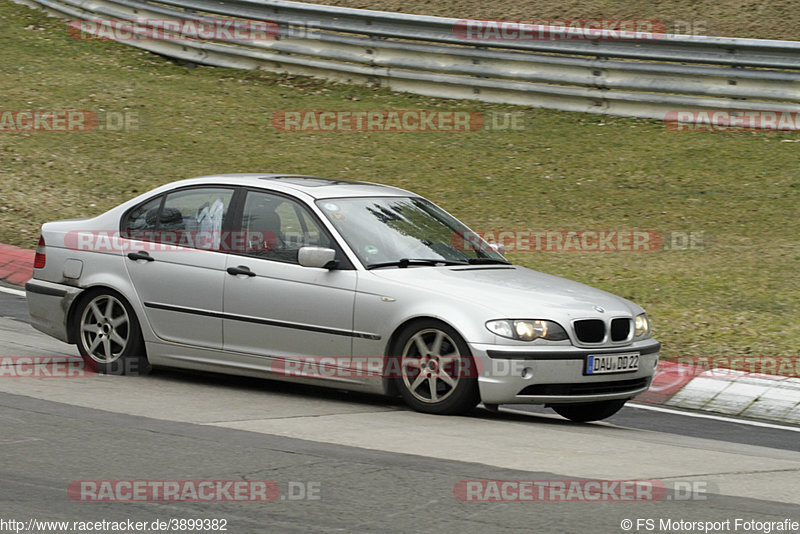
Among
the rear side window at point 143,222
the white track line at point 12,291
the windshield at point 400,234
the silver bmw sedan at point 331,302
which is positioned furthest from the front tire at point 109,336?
the white track line at point 12,291

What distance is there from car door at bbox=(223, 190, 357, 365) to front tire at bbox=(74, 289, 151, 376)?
0.85m

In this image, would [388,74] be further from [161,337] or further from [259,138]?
[161,337]

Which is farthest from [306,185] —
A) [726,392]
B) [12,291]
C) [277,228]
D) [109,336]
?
[12,291]

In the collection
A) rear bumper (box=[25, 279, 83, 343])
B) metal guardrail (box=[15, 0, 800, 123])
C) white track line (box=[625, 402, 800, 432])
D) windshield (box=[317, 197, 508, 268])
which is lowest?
white track line (box=[625, 402, 800, 432])

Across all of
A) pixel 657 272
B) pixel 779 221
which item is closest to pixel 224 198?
pixel 657 272

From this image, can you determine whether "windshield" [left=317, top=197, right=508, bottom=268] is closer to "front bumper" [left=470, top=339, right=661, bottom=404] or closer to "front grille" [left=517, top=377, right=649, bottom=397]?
"front bumper" [left=470, top=339, right=661, bottom=404]

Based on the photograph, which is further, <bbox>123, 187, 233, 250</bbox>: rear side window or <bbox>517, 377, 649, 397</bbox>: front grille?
<bbox>123, 187, 233, 250</bbox>: rear side window

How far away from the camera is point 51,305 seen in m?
9.34

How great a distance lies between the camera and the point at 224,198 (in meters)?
8.91

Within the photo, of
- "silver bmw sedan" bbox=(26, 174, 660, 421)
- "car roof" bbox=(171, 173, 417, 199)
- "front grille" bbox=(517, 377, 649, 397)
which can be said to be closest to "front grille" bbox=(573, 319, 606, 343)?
"silver bmw sedan" bbox=(26, 174, 660, 421)

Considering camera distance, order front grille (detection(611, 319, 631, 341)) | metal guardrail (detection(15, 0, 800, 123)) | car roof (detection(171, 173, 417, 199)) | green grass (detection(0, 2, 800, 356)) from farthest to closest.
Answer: metal guardrail (detection(15, 0, 800, 123)), green grass (detection(0, 2, 800, 356)), car roof (detection(171, 173, 417, 199)), front grille (detection(611, 319, 631, 341))

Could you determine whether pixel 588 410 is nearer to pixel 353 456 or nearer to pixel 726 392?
pixel 726 392

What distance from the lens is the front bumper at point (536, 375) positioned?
769cm

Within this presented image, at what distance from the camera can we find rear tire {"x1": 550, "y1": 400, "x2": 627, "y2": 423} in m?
8.55
